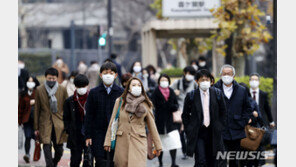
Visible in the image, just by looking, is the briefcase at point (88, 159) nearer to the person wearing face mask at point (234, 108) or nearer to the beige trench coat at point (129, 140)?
the beige trench coat at point (129, 140)

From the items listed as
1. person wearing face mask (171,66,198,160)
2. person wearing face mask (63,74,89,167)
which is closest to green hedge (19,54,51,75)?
person wearing face mask (171,66,198,160)

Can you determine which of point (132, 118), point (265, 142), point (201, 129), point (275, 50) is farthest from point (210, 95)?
point (275, 50)

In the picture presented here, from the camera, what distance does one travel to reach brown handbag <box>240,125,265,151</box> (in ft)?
36.0

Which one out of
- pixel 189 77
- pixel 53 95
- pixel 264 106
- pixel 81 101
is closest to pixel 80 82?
pixel 81 101

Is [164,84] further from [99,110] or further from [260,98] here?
[99,110]

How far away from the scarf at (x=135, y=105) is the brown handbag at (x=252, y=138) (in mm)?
2575

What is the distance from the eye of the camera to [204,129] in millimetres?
9781

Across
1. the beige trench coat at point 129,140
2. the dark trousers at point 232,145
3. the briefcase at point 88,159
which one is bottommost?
the briefcase at point 88,159

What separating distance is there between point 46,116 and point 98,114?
233cm

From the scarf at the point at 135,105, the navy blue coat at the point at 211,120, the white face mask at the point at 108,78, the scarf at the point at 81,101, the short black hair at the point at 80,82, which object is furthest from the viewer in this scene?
the scarf at the point at 81,101

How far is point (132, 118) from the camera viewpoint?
9.02 meters

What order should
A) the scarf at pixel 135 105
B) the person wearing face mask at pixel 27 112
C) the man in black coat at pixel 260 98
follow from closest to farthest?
the scarf at pixel 135 105 → the man in black coat at pixel 260 98 → the person wearing face mask at pixel 27 112

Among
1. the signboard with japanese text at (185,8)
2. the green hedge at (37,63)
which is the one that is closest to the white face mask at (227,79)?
the signboard with japanese text at (185,8)

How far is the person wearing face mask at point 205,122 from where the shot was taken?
9.70m
